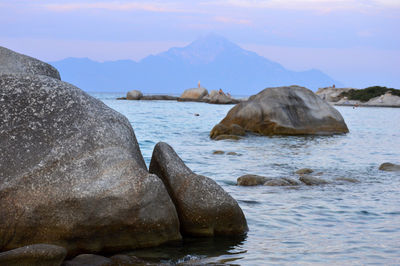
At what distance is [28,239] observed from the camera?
6.32 m

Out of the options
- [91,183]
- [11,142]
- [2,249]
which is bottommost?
[2,249]

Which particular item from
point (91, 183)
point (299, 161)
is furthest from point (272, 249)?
point (299, 161)

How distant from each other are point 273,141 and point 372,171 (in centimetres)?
743

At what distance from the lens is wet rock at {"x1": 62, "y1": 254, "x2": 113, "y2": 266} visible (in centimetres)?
586

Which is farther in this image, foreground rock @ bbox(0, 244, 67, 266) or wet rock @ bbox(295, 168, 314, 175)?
wet rock @ bbox(295, 168, 314, 175)

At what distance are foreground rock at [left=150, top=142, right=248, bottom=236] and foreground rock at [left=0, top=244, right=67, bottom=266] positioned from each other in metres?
2.21

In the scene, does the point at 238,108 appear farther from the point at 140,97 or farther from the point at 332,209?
the point at 140,97

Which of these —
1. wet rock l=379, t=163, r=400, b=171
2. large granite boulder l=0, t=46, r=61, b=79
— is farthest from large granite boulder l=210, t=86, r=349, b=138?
large granite boulder l=0, t=46, r=61, b=79

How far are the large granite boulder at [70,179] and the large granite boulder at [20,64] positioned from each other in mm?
907

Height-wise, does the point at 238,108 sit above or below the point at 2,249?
above

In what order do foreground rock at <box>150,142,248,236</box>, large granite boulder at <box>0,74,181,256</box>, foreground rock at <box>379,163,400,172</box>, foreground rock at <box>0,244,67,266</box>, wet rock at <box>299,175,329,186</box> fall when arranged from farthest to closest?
foreground rock at <box>379,163,400,172</box>
wet rock at <box>299,175,329,186</box>
foreground rock at <box>150,142,248,236</box>
large granite boulder at <box>0,74,181,256</box>
foreground rock at <box>0,244,67,266</box>

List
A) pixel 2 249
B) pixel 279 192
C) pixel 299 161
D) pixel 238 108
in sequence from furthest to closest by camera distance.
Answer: pixel 238 108
pixel 299 161
pixel 279 192
pixel 2 249

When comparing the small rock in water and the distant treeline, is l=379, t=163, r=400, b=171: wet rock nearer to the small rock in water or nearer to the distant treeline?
the small rock in water

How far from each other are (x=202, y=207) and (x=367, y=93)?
85415 mm
